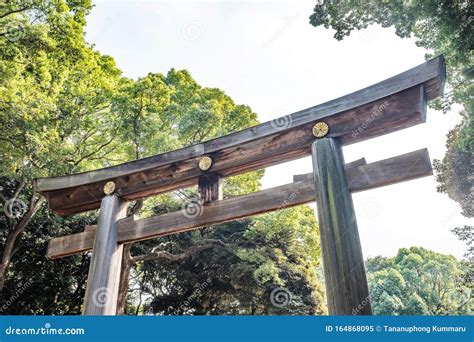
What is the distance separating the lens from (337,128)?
373cm

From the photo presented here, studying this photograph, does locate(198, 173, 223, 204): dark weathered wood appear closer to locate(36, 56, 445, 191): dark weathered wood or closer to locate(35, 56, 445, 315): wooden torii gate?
locate(35, 56, 445, 315): wooden torii gate

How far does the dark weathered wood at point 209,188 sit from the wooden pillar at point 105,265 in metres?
1.29

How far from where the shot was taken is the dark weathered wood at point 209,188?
4.25 metres

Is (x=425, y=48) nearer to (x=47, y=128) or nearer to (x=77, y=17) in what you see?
(x=77, y=17)

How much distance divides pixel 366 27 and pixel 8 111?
8.36 meters

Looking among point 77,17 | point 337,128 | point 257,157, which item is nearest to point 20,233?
point 77,17

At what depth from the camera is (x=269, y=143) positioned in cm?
409

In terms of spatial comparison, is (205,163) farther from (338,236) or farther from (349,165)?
(338,236)

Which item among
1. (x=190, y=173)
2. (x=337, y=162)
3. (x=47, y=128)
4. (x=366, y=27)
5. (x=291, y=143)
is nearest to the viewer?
(x=337, y=162)

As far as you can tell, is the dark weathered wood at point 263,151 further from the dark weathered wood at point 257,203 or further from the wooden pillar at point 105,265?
Result: the dark weathered wood at point 257,203

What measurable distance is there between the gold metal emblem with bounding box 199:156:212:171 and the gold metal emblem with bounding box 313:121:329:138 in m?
1.39

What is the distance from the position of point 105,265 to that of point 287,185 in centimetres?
249

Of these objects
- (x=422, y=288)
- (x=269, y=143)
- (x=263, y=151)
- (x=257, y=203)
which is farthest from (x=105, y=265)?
(x=422, y=288)

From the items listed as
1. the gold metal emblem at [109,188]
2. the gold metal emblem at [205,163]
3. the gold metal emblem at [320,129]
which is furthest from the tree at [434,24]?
the gold metal emblem at [109,188]
